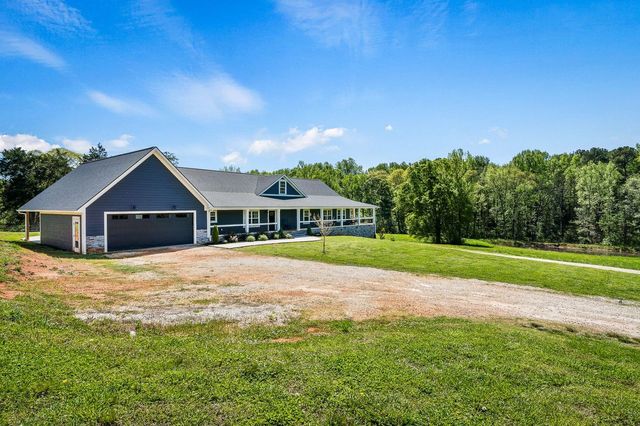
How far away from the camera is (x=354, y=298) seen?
1027 centimetres

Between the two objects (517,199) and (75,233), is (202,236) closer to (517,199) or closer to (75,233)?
(75,233)

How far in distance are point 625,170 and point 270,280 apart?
72.0 m

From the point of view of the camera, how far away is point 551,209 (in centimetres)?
5616

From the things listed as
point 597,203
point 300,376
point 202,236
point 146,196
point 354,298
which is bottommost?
point 354,298

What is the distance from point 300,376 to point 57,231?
23.3m

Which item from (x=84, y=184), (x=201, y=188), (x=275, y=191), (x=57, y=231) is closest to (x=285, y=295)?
(x=84, y=184)

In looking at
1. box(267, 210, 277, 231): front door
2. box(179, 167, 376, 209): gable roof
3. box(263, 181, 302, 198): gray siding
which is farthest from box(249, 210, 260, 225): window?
box(263, 181, 302, 198): gray siding

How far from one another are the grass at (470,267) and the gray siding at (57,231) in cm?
1035

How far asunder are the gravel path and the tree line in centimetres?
2824

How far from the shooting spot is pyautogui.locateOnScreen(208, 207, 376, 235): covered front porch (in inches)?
1069

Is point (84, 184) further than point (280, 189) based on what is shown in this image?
No

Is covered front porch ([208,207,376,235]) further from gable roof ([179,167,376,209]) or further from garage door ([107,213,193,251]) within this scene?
garage door ([107,213,193,251])

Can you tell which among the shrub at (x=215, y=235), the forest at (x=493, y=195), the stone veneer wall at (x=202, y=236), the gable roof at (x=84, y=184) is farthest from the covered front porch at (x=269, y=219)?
the forest at (x=493, y=195)

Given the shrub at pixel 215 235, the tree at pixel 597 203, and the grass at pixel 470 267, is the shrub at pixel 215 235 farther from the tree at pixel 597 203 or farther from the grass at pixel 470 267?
the tree at pixel 597 203
